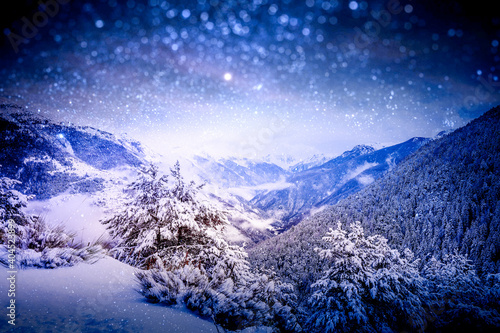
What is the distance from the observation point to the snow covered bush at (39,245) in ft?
14.5

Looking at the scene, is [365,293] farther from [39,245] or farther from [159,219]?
[39,245]

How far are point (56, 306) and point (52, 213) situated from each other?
5399 mm

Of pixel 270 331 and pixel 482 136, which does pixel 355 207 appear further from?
pixel 270 331

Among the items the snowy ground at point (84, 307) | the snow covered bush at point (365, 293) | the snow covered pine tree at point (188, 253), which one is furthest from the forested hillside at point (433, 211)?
the snowy ground at point (84, 307)

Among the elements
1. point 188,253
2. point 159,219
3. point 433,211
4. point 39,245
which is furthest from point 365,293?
point 433,211

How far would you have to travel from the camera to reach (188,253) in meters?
7.45

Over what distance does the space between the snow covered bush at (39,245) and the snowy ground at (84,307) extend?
0.28 meters

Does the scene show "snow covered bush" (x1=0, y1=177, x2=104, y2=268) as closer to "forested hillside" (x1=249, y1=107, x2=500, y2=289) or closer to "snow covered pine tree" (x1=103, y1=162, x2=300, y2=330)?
"snow covered pine tree" (x1=103, y1=162, x2=300, y2=330)

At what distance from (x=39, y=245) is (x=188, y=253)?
13.1 ft

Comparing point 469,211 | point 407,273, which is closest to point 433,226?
point 469,211

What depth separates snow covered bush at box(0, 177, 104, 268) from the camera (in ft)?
14.5

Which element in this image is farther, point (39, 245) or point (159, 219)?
point (159, 219)

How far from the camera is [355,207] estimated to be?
119250 millimetres

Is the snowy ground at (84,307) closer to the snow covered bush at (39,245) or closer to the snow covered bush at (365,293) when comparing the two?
the snow covered bush at (39,245)
